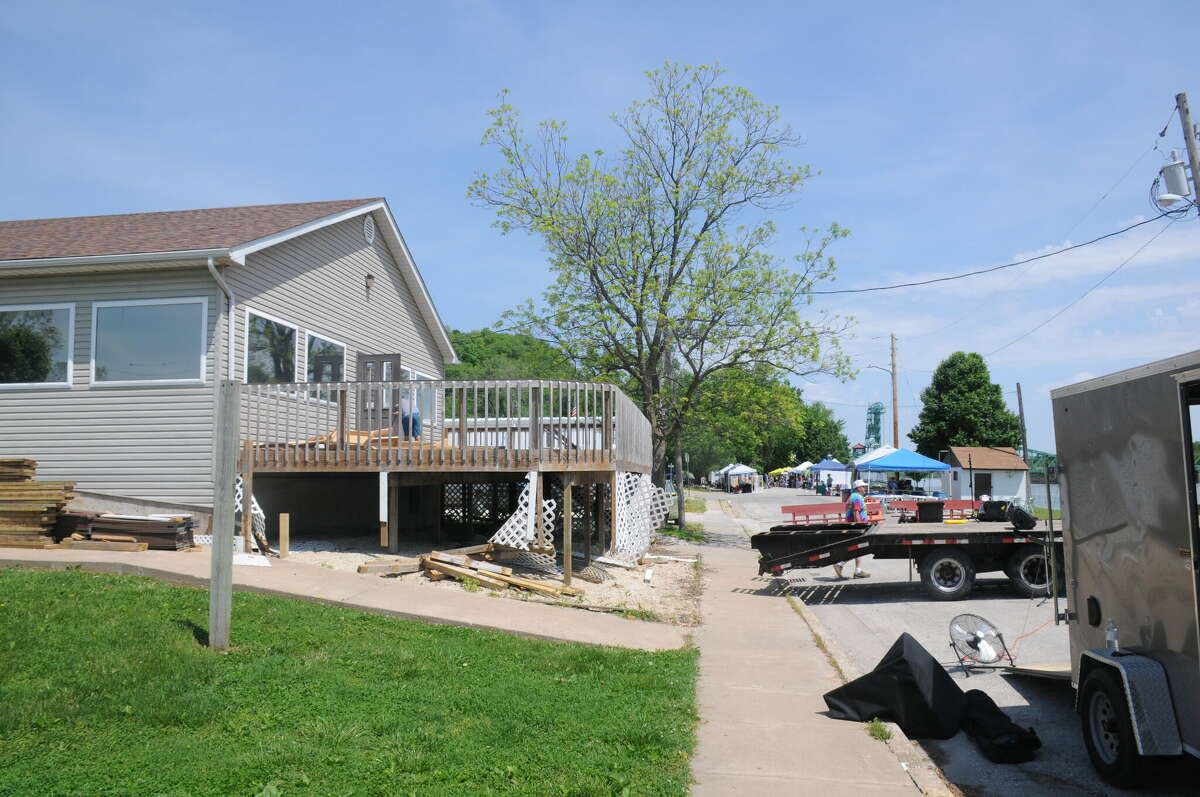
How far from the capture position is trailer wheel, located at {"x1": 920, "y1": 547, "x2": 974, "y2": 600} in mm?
12852

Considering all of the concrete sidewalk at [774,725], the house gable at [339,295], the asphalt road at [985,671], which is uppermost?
the house gable at [339,295]

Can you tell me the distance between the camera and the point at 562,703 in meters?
6.21

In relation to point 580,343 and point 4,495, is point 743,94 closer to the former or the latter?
point 580,343

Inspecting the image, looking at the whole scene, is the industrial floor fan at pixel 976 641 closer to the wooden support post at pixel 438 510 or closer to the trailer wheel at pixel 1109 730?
the trailer wheel at pixel 1109 730

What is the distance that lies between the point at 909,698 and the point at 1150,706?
5.58 feet

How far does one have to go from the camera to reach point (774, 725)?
20.7 ft

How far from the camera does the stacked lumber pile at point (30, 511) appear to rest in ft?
35.8

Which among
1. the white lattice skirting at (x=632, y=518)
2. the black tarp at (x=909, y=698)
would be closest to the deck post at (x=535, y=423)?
the white lattice skirting at (x=632, y=518)

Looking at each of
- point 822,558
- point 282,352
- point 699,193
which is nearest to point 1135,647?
point 822,558

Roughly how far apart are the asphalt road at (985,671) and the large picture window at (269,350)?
29.8ft

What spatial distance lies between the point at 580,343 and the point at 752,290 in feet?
17.3

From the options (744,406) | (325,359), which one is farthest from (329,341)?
(744,406)

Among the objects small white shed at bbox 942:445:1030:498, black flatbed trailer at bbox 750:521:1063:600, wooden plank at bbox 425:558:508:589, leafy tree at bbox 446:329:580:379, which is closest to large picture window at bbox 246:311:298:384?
wooden plank at bbox 425:558:508:589

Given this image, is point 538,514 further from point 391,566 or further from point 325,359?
point 325,359
